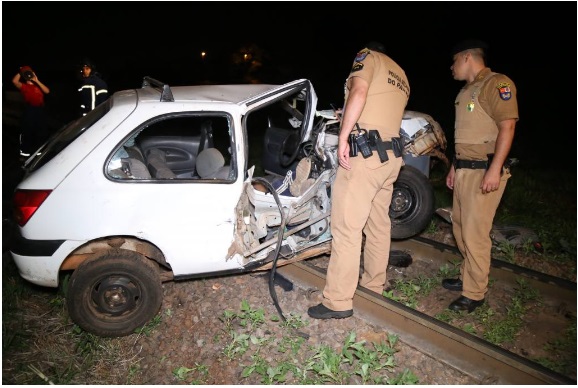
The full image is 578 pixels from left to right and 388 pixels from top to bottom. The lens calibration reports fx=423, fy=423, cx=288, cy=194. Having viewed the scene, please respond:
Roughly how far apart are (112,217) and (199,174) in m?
1.02

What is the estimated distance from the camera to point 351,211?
10.3 feet

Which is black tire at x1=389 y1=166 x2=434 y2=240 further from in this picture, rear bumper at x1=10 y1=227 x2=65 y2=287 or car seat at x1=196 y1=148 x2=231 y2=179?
rear bumper at x1=10 y1=227 x2=65 y2=287

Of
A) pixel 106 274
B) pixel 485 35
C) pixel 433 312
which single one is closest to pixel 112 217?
pixel 106 274

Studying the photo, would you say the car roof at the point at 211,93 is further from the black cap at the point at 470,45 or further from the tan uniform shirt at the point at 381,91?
the black cap at the point at 470,45

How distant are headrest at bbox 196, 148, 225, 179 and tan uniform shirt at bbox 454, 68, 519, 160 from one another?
208 centimetres

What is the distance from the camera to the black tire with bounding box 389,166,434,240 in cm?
430

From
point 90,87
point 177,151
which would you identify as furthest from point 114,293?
point 90,87

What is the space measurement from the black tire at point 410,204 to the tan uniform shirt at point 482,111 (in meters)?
0.79

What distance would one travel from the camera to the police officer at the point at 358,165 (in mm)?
3014

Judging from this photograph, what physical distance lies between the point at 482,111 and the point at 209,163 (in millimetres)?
2355

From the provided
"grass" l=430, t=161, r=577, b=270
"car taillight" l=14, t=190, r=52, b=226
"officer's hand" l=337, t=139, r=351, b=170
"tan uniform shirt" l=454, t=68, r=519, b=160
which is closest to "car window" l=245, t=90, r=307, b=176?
"officer's hand" l=337, t=139, r=351, b=170

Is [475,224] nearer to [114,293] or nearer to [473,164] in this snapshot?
[473,164]

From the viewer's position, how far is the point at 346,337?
319 centimetres

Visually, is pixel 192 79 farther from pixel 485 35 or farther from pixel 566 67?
pixel 566 67
